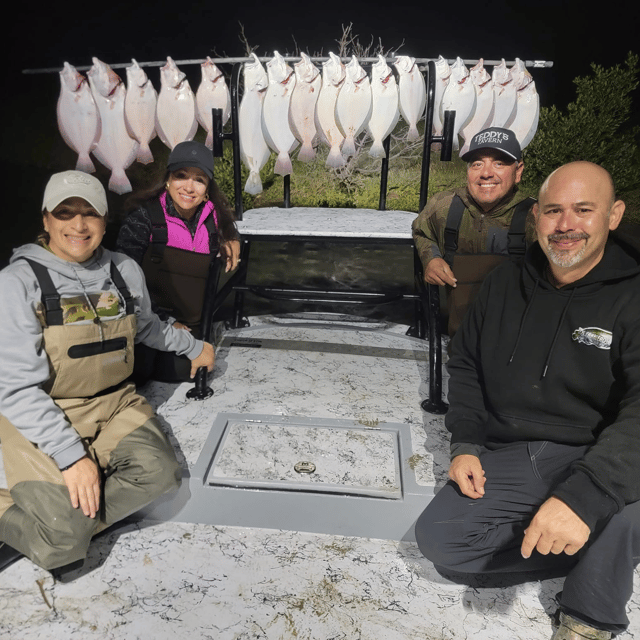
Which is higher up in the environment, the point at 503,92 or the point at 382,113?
the point at 503,92

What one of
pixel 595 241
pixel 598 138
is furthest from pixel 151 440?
pixel 598 138

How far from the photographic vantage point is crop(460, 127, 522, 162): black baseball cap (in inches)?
86.4

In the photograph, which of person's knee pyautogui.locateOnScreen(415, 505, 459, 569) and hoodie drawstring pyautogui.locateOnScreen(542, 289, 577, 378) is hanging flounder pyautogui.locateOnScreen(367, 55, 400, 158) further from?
person's knee pyautogui.locateOnScreen(415, 505, 459, 569)

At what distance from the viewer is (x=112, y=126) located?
2.78m

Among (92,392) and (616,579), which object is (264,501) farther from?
(616,579)

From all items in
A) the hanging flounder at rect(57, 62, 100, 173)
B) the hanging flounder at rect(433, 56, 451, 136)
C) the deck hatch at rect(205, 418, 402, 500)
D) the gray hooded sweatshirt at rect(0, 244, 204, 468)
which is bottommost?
the deck hatch at rect(205, 418, 402, 500)

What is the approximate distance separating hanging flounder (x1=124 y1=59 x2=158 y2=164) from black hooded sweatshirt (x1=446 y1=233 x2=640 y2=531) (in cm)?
217

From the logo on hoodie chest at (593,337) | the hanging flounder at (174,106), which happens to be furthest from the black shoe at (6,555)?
the hanging flounder at (174,106)

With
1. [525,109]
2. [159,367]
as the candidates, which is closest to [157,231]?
[159,367]

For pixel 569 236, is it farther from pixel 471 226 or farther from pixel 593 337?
pixel 471 226

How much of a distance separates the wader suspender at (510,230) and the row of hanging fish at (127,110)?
4.72 feet

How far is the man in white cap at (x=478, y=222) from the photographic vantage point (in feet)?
7.30

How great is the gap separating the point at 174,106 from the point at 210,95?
22cm

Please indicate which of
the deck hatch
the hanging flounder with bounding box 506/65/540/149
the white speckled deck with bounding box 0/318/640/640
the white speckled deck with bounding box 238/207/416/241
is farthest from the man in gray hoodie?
the hanging flounder with bounding box 506/65/540/149
